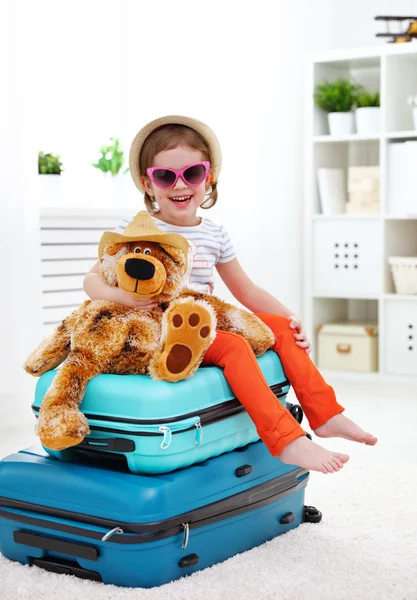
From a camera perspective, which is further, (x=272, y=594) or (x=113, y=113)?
(x=113, y=113)

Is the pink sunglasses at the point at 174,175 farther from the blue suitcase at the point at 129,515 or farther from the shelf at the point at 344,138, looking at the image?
the shelf at the point at 344,138

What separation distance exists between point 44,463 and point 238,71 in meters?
2.40

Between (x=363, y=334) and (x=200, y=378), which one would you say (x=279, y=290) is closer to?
(x=363, y=334)

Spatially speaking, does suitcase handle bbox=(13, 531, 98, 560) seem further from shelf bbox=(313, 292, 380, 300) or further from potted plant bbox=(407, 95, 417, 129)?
potted plant bbox=(407, 95, 417, 129)

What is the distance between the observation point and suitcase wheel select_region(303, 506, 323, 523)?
1903 mm

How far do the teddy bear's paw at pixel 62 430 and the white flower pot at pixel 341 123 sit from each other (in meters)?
2.56

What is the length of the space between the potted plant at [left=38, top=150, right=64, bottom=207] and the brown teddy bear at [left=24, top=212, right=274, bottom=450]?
5.67ft

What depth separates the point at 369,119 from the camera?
146 inches

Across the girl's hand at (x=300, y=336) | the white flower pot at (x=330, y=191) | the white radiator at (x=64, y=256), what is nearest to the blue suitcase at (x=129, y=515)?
the girl's hand at (x=300, y=336)

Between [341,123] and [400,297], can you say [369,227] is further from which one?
[341,123]

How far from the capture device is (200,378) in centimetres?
162

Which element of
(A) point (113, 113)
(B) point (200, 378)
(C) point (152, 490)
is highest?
(A) point (113, 113)

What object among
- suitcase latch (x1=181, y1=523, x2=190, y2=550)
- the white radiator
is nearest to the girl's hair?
suitcase latch (x1=181, y1=523, x2=190, y2=550)

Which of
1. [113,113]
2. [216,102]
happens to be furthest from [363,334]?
[113,113]
